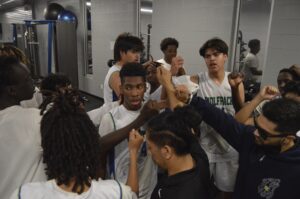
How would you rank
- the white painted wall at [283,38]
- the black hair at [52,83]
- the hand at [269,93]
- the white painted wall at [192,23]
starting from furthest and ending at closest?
1. the white painted wall at [192,23]
2. the white painted wall at [283,38]
3. the black hair at [52,83]
4. the hand at [269,93]

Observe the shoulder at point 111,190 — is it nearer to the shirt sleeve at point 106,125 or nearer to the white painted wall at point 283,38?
the shirt sleeve at point 106,125

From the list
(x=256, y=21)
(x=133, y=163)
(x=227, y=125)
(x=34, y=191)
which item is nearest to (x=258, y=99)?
(x=227, y=125)

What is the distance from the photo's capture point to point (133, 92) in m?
1.43

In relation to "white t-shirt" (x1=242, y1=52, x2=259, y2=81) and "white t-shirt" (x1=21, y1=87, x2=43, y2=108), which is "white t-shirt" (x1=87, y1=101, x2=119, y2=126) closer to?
"white t-shirt" (x1=21, y1=87, x2=43, y2=108)

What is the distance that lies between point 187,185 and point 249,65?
8.75 feet

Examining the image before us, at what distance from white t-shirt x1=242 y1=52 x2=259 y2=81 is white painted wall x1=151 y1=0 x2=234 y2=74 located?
0.35 m

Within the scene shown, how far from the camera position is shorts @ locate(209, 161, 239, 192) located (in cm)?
171

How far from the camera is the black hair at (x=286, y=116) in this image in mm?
1081

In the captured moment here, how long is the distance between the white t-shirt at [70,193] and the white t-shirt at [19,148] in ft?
0.57

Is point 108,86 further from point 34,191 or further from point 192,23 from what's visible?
point 192,23

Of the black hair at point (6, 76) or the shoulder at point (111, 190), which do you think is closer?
the shoulder at point (111, 190)

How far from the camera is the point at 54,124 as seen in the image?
93cm

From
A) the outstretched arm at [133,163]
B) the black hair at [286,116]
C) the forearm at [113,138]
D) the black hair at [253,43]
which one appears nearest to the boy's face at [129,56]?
the forearm at [113,138]

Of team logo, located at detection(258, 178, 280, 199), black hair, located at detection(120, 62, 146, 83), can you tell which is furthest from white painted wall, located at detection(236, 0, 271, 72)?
team logo, located at detection(258, 178, 280, 199)
